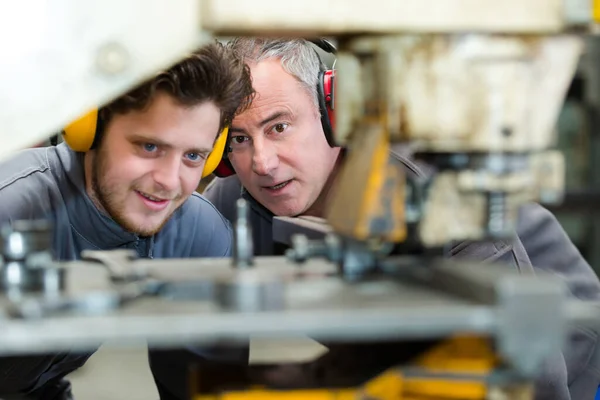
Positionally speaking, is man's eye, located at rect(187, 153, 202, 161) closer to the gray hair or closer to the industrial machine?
the gray hair

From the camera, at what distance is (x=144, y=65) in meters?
0.96

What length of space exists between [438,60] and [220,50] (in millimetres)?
1022

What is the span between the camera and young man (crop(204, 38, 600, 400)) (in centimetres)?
210

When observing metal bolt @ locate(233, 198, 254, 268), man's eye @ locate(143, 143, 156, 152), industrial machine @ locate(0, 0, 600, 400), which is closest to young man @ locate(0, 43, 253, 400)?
man's eye @ locate(143, 143, 156, 152)

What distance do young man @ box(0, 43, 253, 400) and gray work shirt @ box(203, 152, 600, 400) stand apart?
1.06 feet

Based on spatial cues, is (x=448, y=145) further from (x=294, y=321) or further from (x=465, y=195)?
(x=294, y=321)

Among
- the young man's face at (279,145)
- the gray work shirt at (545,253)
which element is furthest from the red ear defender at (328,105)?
the gray work shirt at (545,253)

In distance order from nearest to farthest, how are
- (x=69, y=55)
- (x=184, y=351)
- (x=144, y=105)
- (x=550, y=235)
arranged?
(x=69, y=55) < (x=184, y=351) < (x=144, y=105) < (x=550, y=235)

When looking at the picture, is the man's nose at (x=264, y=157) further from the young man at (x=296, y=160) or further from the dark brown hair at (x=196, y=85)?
the dark brown hair at (x=196, y=85)

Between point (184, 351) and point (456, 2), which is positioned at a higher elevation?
point (456, 2)

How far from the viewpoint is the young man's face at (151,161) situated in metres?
1.81

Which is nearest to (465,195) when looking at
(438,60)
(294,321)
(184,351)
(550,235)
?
(438,60)

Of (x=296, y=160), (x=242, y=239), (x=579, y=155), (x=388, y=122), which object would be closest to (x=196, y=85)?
(x=296, y=160)

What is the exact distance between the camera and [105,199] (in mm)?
1934
